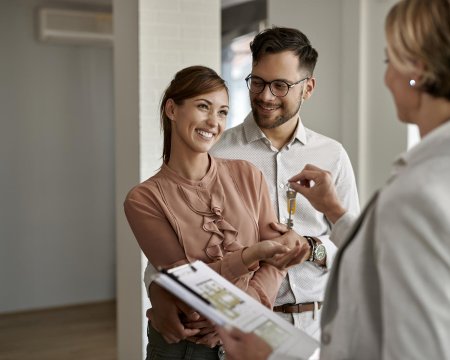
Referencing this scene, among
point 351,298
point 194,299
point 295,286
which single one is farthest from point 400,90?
point 295,286

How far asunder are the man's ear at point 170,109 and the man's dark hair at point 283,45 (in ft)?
1.47

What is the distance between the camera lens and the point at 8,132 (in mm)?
5883

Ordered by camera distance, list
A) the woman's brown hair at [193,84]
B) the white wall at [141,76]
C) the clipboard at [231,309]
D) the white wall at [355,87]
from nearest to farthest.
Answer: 1. the clipboard at [231,309]
2. the woman's brown hair at [193,84]
3. the white wall at [355,87]
4. the white wall at [141,76]

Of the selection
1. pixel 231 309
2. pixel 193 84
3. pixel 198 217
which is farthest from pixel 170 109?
pixel 231 309

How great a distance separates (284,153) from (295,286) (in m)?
0.48

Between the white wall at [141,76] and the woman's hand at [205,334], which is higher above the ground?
the white wall at [141,76]

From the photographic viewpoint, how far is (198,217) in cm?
175

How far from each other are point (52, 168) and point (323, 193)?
15.8ft

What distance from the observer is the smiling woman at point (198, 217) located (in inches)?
66.2

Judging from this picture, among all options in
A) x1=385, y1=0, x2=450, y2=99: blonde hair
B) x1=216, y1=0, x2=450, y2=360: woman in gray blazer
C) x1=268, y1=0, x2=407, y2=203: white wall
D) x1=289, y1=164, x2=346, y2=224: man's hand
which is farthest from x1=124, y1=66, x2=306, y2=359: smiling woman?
x1=268, y1=0, x2=407, y2=203: white wall

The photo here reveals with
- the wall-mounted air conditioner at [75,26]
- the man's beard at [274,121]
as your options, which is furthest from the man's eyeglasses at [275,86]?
the wall-mounted air conditioner at [75,26]

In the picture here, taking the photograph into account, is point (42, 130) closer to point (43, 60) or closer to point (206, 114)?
point (43, 60)

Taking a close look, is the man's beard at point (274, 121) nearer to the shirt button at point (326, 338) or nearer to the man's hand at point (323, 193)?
the man's hand at point (323, 193)

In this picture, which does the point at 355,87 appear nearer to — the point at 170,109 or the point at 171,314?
the point at 170,109
